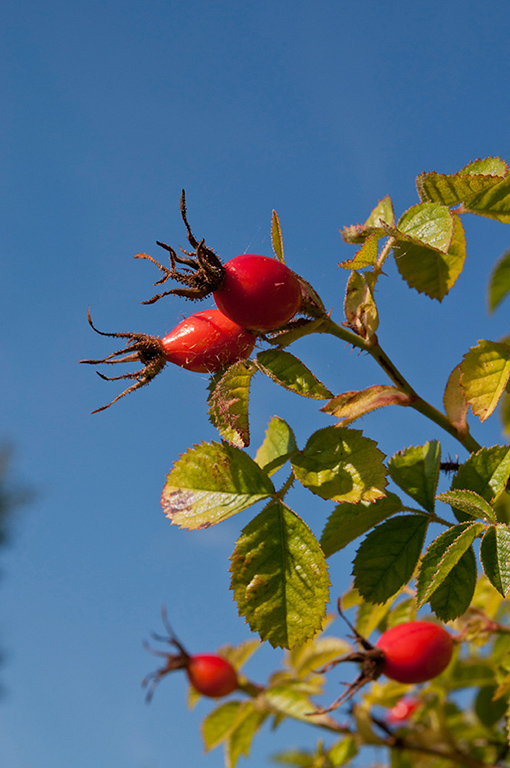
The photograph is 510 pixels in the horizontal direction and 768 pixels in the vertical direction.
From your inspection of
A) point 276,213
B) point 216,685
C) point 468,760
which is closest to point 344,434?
point 276,213

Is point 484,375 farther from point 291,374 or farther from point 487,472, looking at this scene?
point 291,374

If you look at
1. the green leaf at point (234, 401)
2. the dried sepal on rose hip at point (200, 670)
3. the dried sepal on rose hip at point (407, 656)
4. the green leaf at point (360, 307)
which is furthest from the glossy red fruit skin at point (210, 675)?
the green leaf at point (360, 307)

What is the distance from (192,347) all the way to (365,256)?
41cm

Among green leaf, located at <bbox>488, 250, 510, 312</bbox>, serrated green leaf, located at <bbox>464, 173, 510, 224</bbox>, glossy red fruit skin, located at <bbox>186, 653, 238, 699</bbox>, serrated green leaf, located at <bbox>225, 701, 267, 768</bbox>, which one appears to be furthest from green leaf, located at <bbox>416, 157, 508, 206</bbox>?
serrated green leaf, located at <bbox>225, 701, 267, 768</bbox>

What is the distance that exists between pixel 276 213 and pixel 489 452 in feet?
2.12

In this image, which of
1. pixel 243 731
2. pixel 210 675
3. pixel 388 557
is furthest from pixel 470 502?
pixel 243 731

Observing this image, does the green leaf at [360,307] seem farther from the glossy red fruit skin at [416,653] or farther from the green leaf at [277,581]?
the glossy red fruit skin at [416,653]

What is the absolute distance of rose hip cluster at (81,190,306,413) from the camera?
1.20 metres

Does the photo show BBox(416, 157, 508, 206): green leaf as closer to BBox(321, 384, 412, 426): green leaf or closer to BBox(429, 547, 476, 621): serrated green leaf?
BBox(321, 384, 412, 426): green leaf

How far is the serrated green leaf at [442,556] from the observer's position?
1236mm

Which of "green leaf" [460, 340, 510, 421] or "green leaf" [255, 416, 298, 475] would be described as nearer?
"green leaf" [460, 340, 510, 421]

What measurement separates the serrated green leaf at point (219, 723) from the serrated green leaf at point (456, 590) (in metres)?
1.39

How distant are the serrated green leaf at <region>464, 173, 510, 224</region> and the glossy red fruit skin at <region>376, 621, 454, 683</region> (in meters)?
1.01

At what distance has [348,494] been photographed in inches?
47.5
